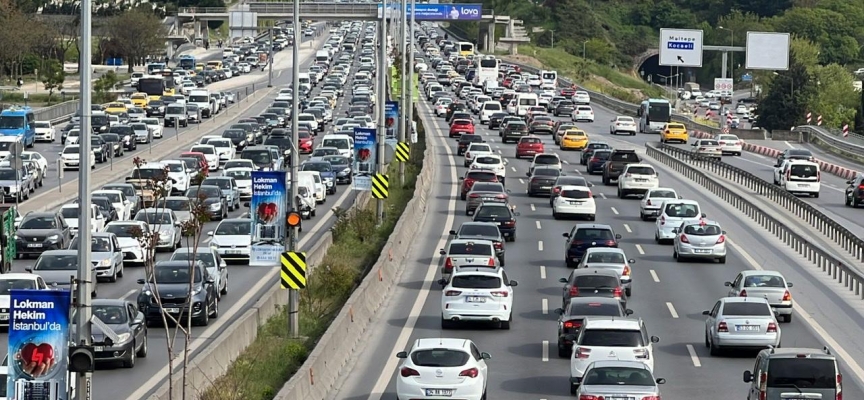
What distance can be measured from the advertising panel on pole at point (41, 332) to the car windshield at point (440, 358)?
26.9 ft

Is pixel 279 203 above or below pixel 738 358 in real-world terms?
above

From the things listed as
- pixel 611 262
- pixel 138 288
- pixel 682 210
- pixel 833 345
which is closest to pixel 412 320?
pixel 611 262

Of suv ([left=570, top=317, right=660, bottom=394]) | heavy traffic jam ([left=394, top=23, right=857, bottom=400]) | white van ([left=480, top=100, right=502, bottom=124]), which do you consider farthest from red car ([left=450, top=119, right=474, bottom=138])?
suv ([left=570, top=317, right=660, bottom=394])

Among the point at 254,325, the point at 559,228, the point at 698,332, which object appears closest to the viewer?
the point at 254,325

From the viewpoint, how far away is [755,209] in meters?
60.0

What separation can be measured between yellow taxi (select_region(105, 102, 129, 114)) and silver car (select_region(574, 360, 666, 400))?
81.3m

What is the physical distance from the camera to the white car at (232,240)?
153 feet

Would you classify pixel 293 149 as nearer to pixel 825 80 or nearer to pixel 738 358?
pixel 738 358

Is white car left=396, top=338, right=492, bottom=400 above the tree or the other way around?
the other way around

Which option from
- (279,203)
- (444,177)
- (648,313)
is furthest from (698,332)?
(444,177)

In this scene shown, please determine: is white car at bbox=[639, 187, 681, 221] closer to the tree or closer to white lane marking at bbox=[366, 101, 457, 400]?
white lane marking at bbox=[366, 101, 457, 400]

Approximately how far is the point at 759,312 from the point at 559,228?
23915 millimetres

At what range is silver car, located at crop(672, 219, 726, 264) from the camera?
48219 millimetres

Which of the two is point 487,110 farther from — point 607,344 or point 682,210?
point 607,344
